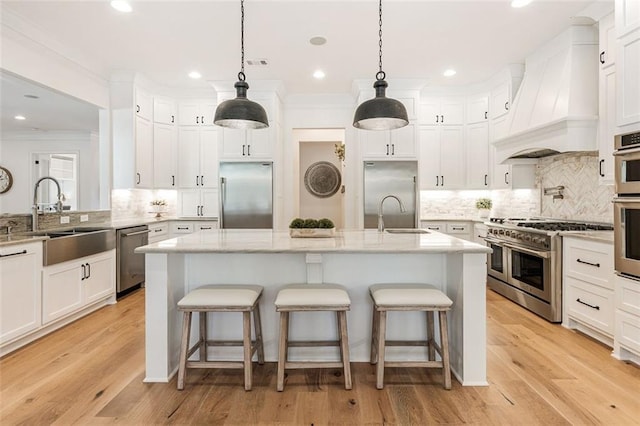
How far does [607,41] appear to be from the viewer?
309 centimetres

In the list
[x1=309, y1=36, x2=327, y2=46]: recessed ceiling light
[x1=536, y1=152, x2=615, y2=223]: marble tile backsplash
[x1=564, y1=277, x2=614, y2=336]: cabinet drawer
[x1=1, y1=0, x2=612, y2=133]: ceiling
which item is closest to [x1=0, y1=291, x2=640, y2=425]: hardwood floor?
[x1=564, y1=277, x2=614, y2=336]: cabinet drawer

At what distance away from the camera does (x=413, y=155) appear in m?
5.04

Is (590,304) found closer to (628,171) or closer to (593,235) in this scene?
(593,235)

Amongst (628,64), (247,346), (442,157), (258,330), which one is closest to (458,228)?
(442,157)

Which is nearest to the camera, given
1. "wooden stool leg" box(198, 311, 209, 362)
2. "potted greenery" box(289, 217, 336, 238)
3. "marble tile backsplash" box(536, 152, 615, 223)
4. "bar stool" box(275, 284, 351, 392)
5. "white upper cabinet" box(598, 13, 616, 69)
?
"bar stool" box(275, 284, 351, 392)

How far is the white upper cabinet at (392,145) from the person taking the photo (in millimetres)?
5035

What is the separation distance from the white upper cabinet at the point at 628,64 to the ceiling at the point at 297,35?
0.64 m

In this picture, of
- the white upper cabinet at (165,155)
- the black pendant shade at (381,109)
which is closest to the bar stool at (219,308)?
the black pendant shade at (381,109)

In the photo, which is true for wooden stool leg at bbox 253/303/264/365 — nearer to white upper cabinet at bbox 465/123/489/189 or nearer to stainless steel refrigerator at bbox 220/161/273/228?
stainless steel refrigerator at bbox 220/161/273/228

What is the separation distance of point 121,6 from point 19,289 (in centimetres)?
254

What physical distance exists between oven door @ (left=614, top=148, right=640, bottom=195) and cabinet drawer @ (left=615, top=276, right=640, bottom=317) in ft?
2.10

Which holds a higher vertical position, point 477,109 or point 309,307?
point 477,109

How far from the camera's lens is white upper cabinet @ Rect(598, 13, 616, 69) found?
3016 mm

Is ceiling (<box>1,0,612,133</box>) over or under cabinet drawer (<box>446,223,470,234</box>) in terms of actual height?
over
